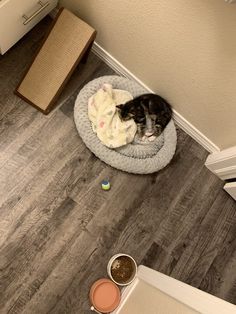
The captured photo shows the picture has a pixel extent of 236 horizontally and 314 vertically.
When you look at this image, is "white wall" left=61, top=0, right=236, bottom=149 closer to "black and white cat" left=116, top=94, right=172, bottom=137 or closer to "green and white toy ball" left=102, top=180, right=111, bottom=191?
"black and white cat" left=116, top=94, right=172, bottom=137

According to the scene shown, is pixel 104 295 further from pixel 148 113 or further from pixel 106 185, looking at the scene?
pixel 148 113

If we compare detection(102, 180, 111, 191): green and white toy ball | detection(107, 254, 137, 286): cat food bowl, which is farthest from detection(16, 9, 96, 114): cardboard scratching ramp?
detection(107, 254, 137, 286): cat food bowl

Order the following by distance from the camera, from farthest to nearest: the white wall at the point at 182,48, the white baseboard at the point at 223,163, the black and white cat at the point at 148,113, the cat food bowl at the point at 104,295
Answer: the black and white cat at the point at 148,113 → the white baseboard at the point at 223,163 → the cat food bowl at the point at 104,295 → the white wall at the point at 182,48

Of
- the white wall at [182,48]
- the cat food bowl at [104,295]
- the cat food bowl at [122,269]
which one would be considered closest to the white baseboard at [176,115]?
the white wall at [182,48]

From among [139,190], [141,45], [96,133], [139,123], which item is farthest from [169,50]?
[139,190]

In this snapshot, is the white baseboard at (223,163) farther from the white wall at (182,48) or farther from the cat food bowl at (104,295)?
the cat food bowl at (104,295)

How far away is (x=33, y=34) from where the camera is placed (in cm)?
202

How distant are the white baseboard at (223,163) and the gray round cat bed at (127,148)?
20 centimetres

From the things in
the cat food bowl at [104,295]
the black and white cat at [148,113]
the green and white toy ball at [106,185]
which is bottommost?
the cat food bowl at [104,295]

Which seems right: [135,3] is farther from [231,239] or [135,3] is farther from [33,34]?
[231,239]

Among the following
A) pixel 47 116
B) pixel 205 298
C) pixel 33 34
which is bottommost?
pixel 47 116

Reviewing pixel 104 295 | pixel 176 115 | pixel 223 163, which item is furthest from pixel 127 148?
pixel 104 295

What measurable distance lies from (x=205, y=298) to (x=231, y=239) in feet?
2.68

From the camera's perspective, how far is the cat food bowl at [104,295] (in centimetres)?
165
